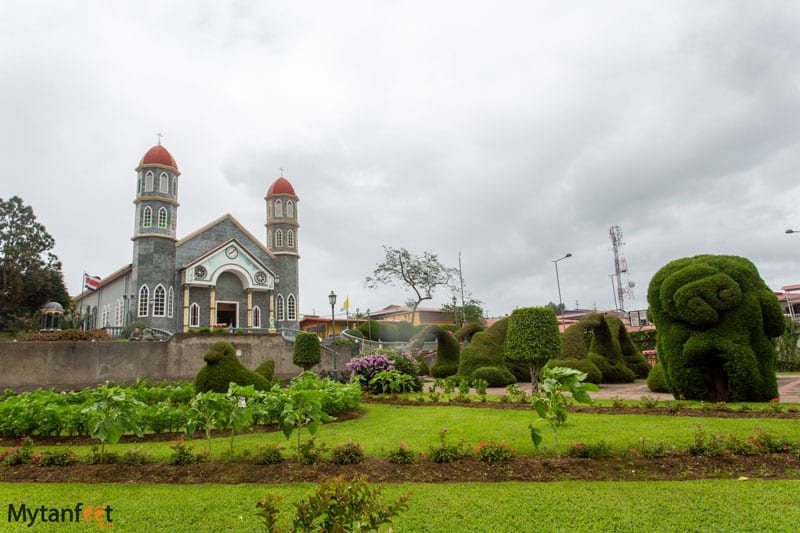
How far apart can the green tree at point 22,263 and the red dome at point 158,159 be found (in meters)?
11.4

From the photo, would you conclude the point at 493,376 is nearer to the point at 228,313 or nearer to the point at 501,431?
the point at 501,431

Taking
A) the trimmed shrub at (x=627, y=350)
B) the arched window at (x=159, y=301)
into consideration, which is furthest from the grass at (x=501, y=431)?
the arched window at (x=159, y=301)

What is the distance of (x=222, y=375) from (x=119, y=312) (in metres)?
26.0

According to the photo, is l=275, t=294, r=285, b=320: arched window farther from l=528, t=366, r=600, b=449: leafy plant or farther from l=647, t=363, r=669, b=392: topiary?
l=528, t=366, r=600, b=449: leafy plant

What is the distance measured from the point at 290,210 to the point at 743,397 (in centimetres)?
3304

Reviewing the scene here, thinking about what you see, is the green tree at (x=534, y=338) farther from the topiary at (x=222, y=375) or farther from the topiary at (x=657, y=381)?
the topiary at (x=222, y=375)

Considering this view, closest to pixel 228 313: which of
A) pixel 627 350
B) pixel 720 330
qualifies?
pixel 627 350

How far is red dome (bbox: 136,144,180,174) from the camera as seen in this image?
102 feet

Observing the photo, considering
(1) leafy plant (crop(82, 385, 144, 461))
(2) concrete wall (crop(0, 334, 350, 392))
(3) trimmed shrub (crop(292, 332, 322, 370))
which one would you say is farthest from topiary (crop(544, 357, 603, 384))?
(2) concrete wall (crop(0, 334, 350, 392))

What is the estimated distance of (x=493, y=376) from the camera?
17.3m

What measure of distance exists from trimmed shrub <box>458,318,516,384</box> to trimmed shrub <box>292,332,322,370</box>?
582cm

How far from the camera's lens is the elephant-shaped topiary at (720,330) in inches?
399

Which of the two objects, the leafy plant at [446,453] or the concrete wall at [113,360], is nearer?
the leafy plant at [446,453]

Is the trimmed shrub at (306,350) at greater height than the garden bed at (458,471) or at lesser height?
greater
